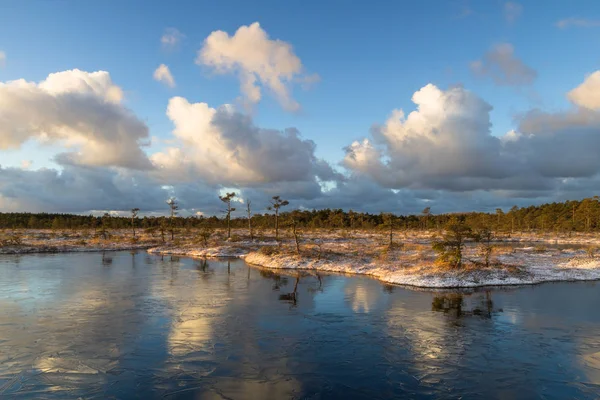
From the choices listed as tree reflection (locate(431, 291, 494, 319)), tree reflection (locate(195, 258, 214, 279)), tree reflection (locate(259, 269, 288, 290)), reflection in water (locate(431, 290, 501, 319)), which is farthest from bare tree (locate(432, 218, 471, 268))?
tree reflection (locate(195, 258, 214, 279))

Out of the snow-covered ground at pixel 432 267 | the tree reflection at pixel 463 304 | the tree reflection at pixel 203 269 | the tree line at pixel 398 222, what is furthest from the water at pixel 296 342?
the tree line at pixel 398 222

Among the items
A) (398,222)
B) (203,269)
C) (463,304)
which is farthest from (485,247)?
(398,222)

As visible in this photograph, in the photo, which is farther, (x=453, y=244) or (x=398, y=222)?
(x=398, y=222)

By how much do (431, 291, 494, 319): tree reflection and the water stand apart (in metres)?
0.14

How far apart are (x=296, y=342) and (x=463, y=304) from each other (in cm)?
1326

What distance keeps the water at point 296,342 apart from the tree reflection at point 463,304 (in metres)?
0.14

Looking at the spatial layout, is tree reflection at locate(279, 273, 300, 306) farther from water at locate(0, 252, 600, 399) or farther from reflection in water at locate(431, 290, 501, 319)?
reflection in water at locate(431, 290, 501, 319)

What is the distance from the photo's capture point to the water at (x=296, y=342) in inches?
507

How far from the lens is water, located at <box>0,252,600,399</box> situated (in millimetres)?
12883

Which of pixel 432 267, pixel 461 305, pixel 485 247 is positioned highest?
pixel 485 247

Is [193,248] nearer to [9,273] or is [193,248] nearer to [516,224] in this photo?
[9,273]

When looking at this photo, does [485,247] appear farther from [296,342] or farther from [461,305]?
[296,342]

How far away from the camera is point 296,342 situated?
1739cm

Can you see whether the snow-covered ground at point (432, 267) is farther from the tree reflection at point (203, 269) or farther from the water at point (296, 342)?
the tree reflection at point (203, 269)
